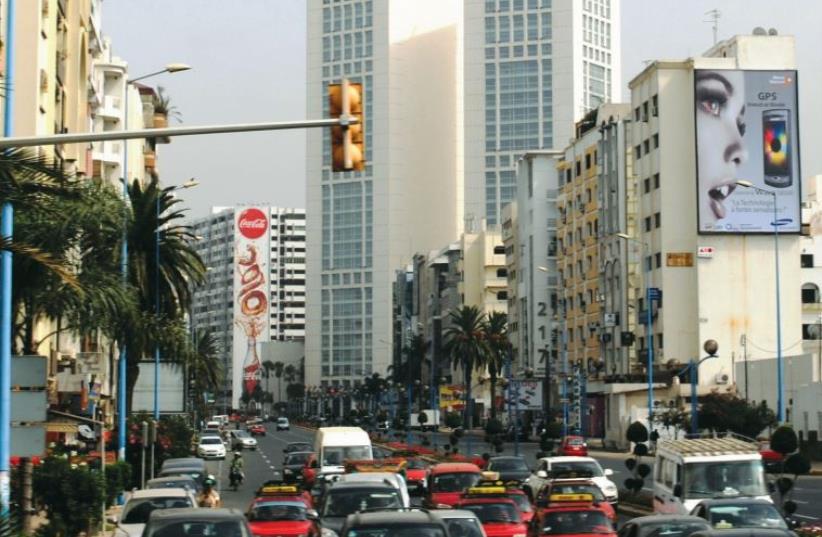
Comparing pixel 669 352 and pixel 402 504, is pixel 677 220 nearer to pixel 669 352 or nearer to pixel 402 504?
pixel 669 352

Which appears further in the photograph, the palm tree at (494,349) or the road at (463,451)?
the palm tree at (494,349)

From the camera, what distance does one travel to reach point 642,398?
327 feet

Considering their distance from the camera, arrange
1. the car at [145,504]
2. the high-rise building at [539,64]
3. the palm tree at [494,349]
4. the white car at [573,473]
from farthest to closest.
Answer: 1. the high-rise building at [539,64]
2. the palm tree at [494,349]
3. the white car at [573,473]
4. the car at [145,504]

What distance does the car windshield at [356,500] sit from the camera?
1101 inches

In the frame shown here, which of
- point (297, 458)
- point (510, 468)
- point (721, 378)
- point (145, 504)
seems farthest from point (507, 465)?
point (721, 378)

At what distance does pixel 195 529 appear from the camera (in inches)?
782

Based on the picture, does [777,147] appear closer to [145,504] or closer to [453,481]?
[453,481]

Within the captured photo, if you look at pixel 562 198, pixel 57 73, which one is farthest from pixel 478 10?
pixel 57 73

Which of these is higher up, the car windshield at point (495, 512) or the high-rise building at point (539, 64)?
the high-rise building at point (539, 64)

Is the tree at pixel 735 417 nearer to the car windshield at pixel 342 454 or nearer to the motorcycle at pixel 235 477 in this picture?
the motorcycle at pixel 235 477

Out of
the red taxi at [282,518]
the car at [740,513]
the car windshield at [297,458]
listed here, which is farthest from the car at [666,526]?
the car windshield at [297,458]

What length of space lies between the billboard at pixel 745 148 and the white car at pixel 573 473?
58590 mm

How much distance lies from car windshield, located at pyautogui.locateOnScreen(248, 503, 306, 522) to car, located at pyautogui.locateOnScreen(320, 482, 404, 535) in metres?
0.48

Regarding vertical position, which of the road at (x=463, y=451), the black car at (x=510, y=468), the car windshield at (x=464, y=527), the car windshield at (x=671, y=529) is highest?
the car windshield at (x=671, y=529)
